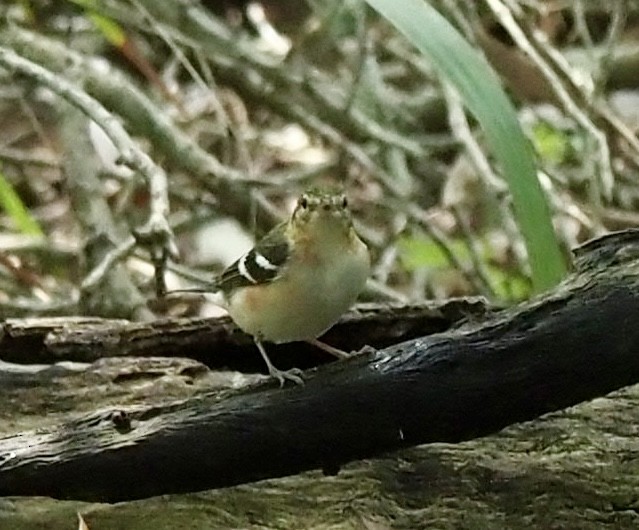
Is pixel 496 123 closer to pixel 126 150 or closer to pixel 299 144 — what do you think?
pixel 126 150

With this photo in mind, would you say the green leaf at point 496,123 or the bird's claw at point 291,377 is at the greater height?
the green leaf at point 496,123

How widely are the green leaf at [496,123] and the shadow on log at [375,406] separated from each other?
0.05 metres

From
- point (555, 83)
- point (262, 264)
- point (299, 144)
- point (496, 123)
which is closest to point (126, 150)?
point (262, 264)

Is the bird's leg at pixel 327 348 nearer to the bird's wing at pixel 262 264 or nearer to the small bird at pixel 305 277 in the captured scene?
the small bird at pixel 305 277

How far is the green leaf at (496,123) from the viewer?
1334 millimetres

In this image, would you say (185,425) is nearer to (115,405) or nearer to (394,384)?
(394,384)

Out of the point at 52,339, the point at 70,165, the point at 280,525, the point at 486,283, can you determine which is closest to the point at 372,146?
the point at 486,283

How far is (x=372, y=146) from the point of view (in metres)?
3.06

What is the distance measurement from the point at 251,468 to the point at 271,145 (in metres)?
2.29

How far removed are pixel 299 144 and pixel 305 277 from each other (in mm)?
2161

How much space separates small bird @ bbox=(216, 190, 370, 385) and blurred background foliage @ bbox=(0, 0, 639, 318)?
146 millimetres

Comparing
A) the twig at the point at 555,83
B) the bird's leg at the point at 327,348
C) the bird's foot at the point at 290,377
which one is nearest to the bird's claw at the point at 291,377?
the bird's foot at the point at 290,377

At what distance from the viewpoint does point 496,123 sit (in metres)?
1.35

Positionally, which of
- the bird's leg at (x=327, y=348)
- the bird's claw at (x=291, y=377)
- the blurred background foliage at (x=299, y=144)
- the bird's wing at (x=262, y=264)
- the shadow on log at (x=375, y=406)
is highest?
the blurred background foliage at (x=299, y=144)
